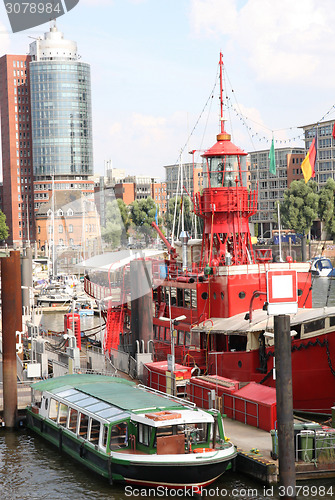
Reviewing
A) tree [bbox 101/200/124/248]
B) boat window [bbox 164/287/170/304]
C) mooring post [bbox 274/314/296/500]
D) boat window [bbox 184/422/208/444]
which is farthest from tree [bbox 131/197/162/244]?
mooring post [bbox 274/314/296/500]

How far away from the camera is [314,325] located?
1258 inches

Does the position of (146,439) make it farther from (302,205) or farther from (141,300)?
(302,205)

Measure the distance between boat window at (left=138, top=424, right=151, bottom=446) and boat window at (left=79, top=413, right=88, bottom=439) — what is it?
3.53m

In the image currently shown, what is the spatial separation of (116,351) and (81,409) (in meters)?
13.1

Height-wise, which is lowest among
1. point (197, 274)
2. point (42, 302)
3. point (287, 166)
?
point (42, 302)

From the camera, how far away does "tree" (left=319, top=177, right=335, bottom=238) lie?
131375 mm

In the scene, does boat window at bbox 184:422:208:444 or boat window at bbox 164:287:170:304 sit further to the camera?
boat window at bbox 164:287:170:304

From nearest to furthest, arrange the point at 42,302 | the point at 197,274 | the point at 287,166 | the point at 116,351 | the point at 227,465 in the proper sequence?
the point at 227,465 → the point at 197,274 → the point at 116,351 → the point at 42,302 → the point at 287,166

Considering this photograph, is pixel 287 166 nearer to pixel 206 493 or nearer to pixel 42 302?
pixel 42 302

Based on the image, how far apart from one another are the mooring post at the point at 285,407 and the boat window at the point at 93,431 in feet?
30.4

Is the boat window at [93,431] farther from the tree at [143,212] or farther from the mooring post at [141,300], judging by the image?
the tree at [143,212]

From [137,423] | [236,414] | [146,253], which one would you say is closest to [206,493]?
[137,423]

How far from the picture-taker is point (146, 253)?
4394cm

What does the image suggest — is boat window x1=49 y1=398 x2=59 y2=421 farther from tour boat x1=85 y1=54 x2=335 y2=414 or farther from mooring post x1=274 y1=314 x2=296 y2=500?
mooring post x1=274 y1=314 x2=296 y2=500
